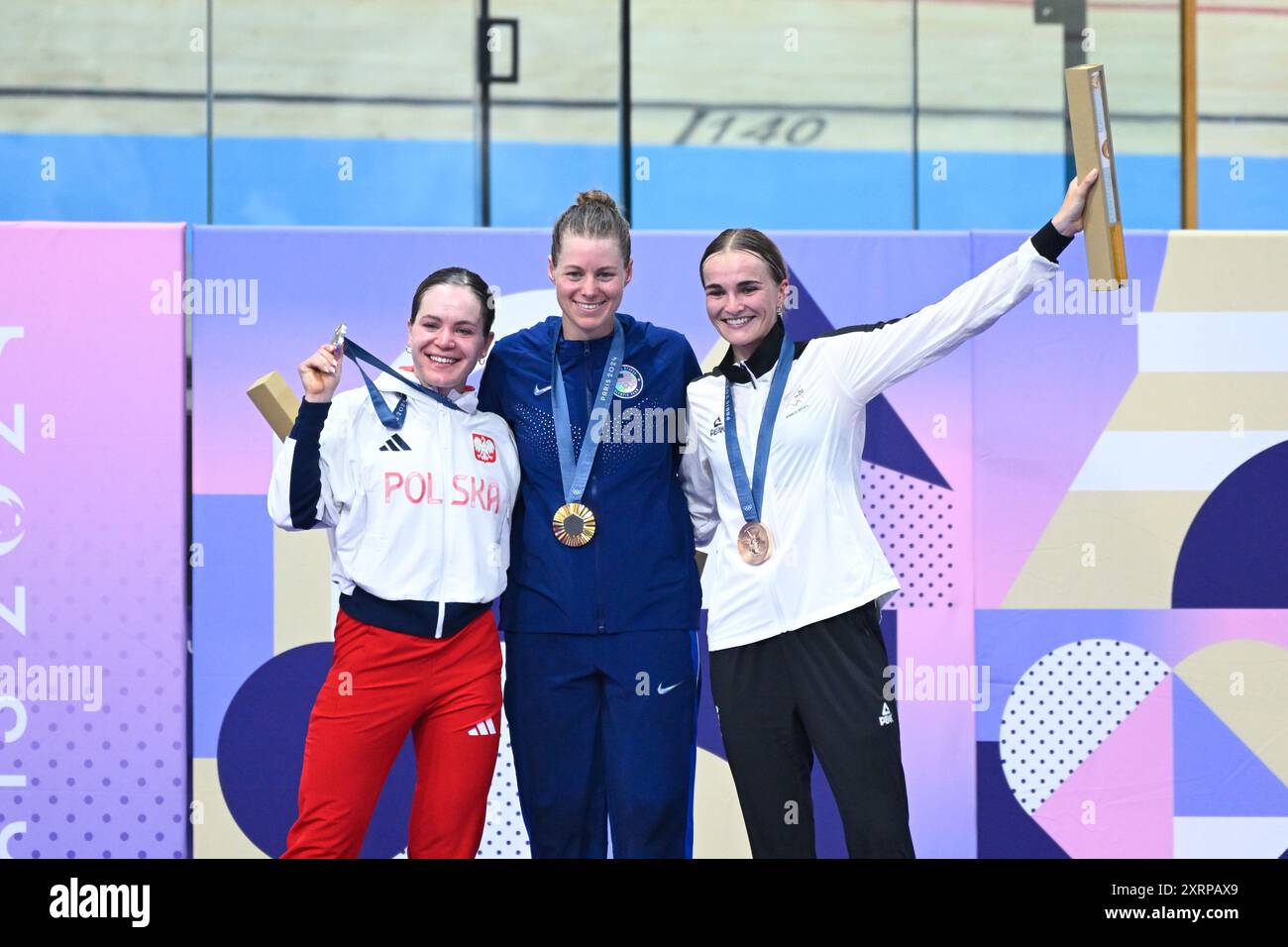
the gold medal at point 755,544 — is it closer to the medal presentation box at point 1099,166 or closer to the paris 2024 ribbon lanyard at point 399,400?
the paris 2024 ribbon lanyard at point 399,400

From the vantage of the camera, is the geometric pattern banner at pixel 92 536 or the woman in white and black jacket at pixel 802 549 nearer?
the woman in white and black jacket at pixel 802 549

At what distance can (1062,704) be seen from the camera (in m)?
4.80

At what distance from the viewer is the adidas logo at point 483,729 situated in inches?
120

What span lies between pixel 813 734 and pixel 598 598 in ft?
1.88

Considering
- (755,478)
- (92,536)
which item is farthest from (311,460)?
(92,536)

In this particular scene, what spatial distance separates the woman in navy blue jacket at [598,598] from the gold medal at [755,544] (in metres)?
0.15

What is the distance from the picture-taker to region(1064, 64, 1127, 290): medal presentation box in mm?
2938

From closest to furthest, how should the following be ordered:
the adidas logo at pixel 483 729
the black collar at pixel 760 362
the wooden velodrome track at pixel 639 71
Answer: the adidas logo at pixel 483 729
the black collar at pixel 760 362
the wooden velodrome track at pixel 639 71

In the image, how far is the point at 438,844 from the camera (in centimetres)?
300

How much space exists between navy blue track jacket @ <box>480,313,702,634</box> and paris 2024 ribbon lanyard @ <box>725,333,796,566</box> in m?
0.16

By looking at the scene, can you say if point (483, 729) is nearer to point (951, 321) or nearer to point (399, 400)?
point (399, 400)

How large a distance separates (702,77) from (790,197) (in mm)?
561

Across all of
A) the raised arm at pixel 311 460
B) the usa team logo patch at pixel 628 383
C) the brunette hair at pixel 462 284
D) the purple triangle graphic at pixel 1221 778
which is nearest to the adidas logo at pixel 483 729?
the raised arm at pixel 311 460

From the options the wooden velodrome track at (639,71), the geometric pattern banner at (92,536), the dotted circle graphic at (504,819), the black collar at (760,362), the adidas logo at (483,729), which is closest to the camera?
the adidas logo at (483,729)
